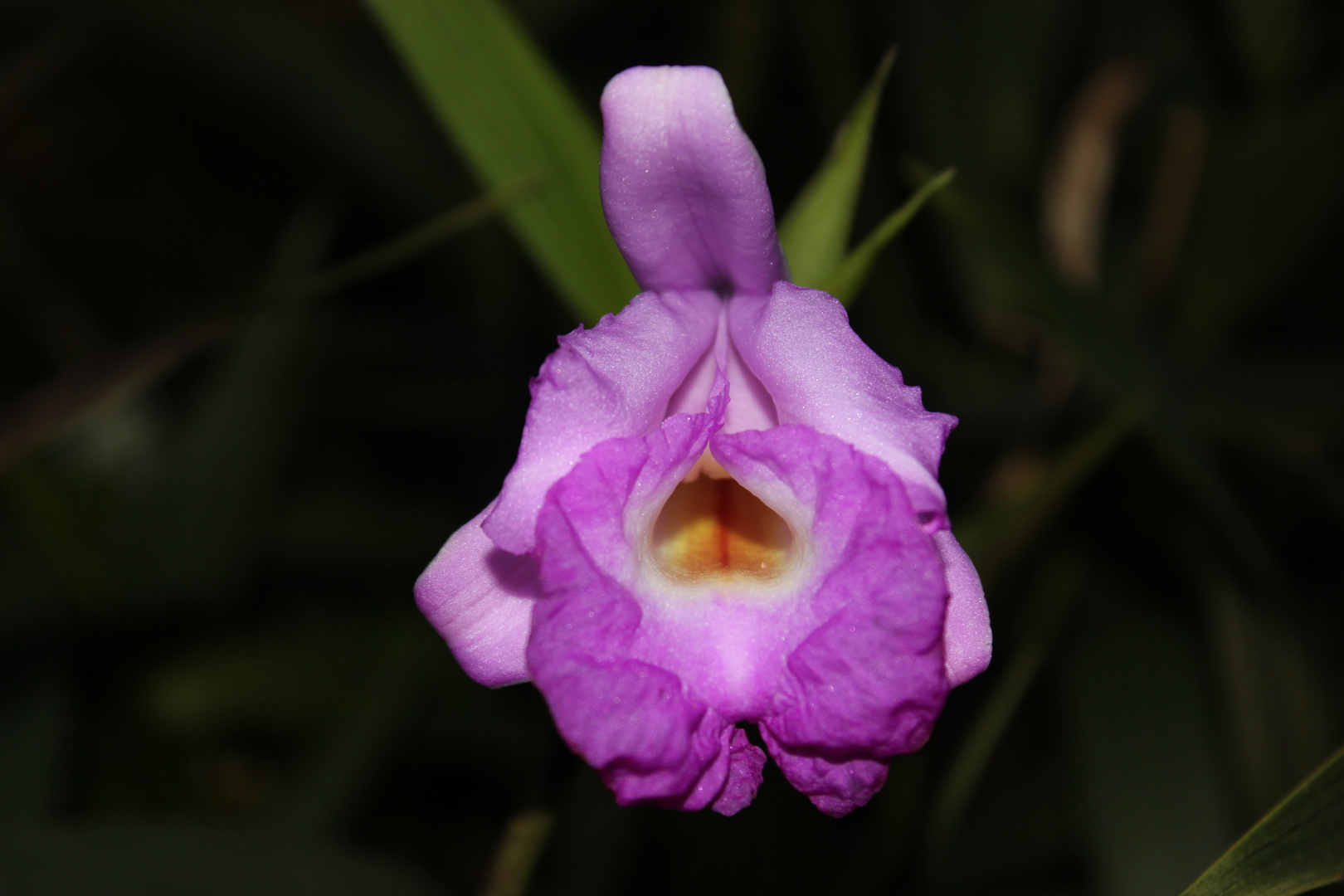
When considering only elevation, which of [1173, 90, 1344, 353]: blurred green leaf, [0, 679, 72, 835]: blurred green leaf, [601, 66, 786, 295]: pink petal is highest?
[601, 66, 786, 295]: pink petal

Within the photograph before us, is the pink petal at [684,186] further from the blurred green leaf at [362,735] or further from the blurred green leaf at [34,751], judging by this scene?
the blurred green leaf at [34,751]

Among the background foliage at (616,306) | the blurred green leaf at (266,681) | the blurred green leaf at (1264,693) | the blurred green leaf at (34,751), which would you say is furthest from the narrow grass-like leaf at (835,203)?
the blurred green leaf at (34,751)

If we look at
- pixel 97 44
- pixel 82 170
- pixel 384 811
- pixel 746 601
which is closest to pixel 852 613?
pixel 746 601

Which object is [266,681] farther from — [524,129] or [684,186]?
[684,186]

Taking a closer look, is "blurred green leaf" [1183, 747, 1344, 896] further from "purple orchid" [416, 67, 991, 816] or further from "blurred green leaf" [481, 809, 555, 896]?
"blurred green leaf" [481, 809, 555, 896]

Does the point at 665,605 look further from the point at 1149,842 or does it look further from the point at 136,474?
the point at 136,474

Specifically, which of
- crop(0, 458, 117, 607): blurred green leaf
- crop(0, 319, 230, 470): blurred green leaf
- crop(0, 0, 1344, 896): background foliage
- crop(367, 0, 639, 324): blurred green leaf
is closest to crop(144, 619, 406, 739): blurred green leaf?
crop(0, 0, 1344, 896): background foliage

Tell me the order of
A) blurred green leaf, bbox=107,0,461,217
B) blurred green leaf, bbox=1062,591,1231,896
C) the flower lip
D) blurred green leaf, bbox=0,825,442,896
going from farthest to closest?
blurred green leaf, bbox=107,0,461,217, blurred green leaf, bbox=1062,591,1231,896, blurred green leaf, bbox=0,825,442,896, the flower lip

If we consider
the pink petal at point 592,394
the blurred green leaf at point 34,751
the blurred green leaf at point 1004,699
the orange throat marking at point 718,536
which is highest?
the pink petal at point 592,394
